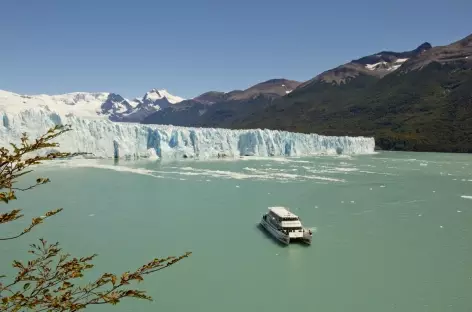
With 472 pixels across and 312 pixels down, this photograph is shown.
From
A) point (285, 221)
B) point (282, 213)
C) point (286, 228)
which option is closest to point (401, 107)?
point (282, 213)

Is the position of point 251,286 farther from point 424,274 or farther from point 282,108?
point 282,108

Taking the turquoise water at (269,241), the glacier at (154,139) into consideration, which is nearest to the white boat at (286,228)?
the turquoise water at (269,241)

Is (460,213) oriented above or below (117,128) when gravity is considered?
below

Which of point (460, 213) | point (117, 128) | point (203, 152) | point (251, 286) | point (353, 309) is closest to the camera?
point (353, 309)

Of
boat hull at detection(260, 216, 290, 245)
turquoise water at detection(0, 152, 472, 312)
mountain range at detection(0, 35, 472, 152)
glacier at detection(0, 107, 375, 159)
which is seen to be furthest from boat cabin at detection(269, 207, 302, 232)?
mountain range at detection(0, 35, 472, 152)

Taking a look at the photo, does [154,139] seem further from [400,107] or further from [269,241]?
[400,107]

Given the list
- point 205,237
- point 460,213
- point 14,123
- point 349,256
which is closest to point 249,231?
point 205,237

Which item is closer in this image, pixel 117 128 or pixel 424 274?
pixel 424 274
